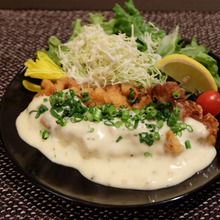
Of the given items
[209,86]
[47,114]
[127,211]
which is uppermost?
[209,86]

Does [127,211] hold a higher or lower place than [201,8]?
lower

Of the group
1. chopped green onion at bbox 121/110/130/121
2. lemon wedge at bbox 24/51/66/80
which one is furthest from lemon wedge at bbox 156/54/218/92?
lemon wedge at bbox 24/51/66/80

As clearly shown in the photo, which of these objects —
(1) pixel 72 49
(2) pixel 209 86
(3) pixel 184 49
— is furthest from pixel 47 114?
(3) pixel 184 49

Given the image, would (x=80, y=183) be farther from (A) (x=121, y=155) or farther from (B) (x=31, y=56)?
(B) (x=31, y=56)

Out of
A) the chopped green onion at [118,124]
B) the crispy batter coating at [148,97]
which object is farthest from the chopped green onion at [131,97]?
the chopped green onion at [118,124]

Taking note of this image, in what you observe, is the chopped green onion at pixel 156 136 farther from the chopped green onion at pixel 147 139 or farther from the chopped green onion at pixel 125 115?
the chopped green onion at pixel 125 115

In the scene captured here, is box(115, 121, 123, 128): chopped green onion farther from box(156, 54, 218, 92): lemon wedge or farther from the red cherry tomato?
box(156, 54, 218, 92): lemon wedge

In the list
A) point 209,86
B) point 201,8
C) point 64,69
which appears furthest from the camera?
point 201,8

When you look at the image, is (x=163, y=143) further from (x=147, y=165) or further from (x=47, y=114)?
(x=47, y=114)
